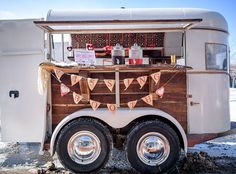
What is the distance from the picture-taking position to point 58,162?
5453 mm

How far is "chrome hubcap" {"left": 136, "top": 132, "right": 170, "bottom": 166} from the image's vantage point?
15.1ft

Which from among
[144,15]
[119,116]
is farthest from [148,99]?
[144,15]

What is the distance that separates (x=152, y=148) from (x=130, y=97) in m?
0.88

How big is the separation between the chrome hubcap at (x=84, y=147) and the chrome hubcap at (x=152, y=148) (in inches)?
25.8

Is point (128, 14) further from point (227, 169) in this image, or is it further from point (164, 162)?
point (227, 169)

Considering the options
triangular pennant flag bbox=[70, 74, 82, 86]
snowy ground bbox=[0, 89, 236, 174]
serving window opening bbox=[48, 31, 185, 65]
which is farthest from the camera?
serving window opening bbox=[48, 31, 185, 65]

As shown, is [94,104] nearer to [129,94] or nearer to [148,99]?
[129,94]

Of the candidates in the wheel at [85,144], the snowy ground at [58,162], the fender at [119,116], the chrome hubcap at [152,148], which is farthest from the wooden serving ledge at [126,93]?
the snowy ground at [58,162]

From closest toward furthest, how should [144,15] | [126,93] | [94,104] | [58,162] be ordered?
[94,104] < [126,93] < [144,15] < [58,162]

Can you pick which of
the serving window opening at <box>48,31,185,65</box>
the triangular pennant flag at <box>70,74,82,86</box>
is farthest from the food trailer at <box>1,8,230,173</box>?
the serving window opening at <box>48,31,185,65</box>

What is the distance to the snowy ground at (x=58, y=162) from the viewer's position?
497cm

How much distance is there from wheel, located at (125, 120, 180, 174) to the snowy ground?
0.37 metres

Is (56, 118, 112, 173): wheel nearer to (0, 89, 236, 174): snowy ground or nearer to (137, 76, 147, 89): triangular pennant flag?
(0, 89, 236, 174): snowy ground

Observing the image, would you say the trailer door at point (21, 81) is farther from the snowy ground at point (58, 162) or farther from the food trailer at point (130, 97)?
the snowy ground at point (58, 162)
